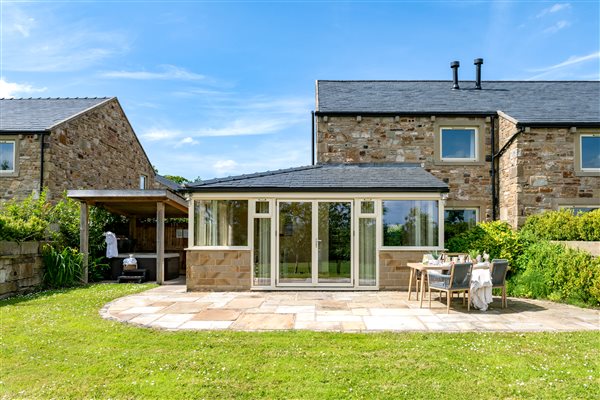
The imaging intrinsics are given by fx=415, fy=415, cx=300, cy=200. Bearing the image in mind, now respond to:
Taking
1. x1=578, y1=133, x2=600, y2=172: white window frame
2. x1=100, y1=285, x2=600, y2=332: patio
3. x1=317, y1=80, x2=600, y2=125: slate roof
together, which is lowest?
x1=100, y1=285, x2=600, y2=332: patio

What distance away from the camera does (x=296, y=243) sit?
1038cm

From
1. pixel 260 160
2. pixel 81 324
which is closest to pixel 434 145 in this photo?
pixel 81 324

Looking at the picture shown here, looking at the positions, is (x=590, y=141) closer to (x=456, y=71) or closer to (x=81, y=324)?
(x=456, y=71)

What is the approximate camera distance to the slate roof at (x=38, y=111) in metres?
14.7

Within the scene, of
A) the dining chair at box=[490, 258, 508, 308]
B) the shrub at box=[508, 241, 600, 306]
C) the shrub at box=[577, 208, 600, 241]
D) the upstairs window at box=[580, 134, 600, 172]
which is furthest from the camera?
the upstairs window at box=[580, 134, 600, 172]

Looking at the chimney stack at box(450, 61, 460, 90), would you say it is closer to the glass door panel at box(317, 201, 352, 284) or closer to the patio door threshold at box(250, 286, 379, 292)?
the glass door panel at box(317, 201, 352, 284)

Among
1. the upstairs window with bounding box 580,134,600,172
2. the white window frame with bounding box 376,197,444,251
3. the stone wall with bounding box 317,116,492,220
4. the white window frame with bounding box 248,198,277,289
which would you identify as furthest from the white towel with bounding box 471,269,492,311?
the upstairs window with bounding box 580,134,600,172

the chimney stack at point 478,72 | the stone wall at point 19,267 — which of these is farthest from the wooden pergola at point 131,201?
the chimney stack at point 478,72

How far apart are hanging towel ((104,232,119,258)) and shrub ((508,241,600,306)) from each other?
1106 cm

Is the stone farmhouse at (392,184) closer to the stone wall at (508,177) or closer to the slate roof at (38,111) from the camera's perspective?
the stone wall at (508,177)

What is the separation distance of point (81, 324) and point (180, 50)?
32.0 ft

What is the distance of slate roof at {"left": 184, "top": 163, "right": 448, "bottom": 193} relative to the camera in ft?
33.6

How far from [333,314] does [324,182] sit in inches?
160

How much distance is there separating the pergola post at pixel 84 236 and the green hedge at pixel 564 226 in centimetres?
1203
